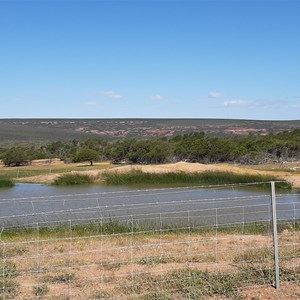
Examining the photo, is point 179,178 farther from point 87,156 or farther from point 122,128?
point 122,128

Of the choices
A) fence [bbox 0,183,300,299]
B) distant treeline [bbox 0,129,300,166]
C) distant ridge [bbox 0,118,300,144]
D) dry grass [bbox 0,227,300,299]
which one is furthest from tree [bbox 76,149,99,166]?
distant ridge [bbox 0,118,300,144]

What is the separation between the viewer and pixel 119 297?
6.81 meters

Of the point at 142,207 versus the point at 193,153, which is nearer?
the point at 142,207

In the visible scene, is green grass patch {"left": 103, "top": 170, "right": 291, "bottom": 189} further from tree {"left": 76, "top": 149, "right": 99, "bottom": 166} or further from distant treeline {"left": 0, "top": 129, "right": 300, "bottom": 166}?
tree {"left": 76, "top": 149, "right": 99, "bottom": 166}

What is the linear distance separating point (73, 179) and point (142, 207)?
15944mm

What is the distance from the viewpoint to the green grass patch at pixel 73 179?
109 feet

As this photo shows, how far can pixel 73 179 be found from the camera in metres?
33.3

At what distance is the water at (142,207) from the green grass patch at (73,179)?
1.07 metres

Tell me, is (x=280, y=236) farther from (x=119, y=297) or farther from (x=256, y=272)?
(x=119, y=297)

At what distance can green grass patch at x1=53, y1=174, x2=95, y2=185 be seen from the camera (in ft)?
109

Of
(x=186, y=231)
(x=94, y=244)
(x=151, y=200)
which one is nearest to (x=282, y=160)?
(x=151, y=200)

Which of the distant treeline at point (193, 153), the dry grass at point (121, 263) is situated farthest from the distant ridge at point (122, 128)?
the dry grass at point (121, 263)

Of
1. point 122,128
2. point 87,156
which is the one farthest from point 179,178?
point 122,128

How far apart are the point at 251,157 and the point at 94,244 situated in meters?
33.5
